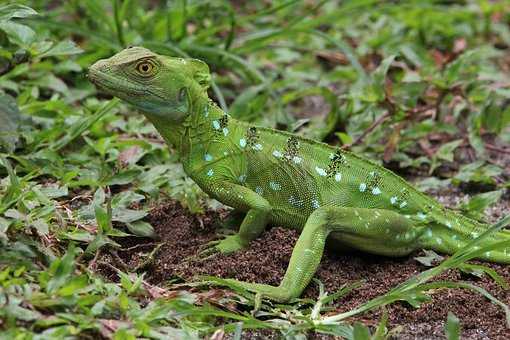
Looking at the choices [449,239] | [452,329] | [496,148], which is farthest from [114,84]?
[496,148]

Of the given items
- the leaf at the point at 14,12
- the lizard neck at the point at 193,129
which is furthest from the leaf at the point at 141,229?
the leaf at the point at 14,12

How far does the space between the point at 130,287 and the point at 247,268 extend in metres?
0.79

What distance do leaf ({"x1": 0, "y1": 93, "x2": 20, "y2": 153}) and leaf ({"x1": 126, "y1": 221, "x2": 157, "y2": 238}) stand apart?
3.54 feet

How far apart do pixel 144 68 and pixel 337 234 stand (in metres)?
1.47

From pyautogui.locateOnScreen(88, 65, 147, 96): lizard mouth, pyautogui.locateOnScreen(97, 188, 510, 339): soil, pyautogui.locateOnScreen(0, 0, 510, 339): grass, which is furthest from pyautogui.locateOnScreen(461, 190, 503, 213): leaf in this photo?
pyautogui.locateOnScreen(88, 65, 147, 96): lizard mouth

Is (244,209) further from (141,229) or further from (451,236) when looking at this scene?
(451,236)

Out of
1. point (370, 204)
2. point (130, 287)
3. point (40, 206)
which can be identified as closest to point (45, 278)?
point (130, 287)

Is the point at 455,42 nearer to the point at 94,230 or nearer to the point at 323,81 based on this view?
the point at 323,81

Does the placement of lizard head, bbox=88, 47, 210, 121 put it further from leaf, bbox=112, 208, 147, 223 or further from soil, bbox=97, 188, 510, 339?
soil, bbox=97, 188, 510, 339

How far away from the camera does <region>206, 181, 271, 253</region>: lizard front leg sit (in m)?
5.07

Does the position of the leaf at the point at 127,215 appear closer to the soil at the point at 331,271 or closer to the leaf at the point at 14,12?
the soil at the point at 331,271

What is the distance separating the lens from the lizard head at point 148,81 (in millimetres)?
5078

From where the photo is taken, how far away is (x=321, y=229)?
193 inches

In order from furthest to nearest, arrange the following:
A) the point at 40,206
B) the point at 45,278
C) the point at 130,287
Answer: the point at 40,206 → the point at 130,287 → the point at 45,278
